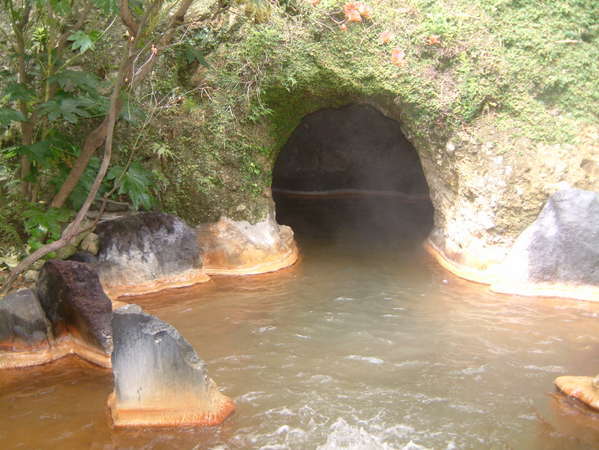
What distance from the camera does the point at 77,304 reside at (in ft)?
16.3

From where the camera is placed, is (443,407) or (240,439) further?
(443,407)

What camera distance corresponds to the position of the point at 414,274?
7.51 meters

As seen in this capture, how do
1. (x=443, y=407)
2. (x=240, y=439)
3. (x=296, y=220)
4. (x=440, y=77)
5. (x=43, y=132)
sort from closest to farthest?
(x=240, y=439), (x=443, y=407), (x=43, y=132), (x=440, y=77), (x=296, y=220)

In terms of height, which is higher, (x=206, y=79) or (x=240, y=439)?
(x=206, y=79)

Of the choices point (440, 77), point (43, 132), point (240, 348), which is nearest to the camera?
point (240, 348)

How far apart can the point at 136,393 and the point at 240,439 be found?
2.84 ft

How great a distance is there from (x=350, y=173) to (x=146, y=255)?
7216 millimetres

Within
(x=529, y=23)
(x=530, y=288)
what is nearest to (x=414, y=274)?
(x=530, y=288)

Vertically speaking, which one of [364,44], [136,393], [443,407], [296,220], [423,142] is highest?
[364,44]

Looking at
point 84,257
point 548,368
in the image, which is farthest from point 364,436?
point 84,257

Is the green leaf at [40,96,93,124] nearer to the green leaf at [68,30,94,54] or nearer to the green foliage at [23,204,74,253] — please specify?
the green leaf at [68,30,94,54]

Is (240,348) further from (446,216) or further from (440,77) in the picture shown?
(440,77)

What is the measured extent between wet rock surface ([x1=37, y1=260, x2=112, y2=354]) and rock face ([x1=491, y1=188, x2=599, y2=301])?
489 cm

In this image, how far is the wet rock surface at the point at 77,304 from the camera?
16.1 ft
